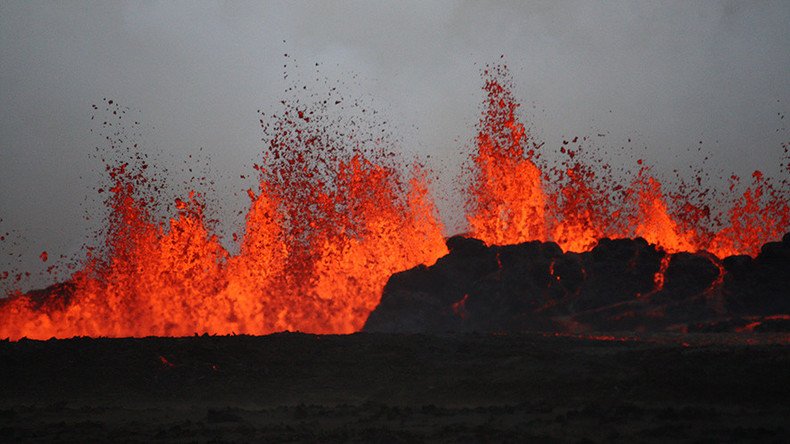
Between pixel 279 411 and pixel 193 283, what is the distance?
2655 cm

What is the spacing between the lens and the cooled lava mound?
35250 millimetres

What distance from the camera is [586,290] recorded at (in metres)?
37.2

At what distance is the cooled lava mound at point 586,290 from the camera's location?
116 feet

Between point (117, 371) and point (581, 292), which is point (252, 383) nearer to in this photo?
point (117, 371)

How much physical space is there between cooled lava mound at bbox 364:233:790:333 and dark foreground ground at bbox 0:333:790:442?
6.75 meters

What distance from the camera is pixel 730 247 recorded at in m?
43.3

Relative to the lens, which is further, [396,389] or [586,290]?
[586,290]

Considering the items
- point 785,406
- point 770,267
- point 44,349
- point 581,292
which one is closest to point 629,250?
point 581,292

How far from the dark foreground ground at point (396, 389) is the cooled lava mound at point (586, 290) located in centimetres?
675

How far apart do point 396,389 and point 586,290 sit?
16.9m

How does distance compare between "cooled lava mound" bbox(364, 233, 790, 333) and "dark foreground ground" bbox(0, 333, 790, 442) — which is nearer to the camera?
"dark foreground ground" bbox(0, 333, 790, 442)

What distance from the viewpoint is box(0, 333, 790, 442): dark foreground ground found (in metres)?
Answer: 15.9

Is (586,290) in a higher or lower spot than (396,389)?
higher

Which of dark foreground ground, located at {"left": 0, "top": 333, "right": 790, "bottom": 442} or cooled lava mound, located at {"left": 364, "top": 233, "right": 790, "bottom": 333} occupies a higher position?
cooled lava mound, located at {"left": 364, "top": 233, "right": 790, "bottom": 333}
